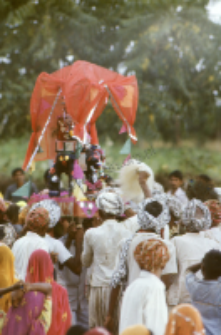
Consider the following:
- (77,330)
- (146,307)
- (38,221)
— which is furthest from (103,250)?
(77,330)

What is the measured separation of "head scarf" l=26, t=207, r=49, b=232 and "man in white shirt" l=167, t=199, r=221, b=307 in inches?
→ 43.2

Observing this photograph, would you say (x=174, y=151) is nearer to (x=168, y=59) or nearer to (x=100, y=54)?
(x=168, y=59)

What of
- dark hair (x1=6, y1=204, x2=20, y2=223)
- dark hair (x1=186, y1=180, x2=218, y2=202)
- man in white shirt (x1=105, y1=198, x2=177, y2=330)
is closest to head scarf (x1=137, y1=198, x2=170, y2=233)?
man in white shirt (x1=105, y1=198, x2=177, y2=330)

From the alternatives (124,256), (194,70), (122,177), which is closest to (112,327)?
(124,256)

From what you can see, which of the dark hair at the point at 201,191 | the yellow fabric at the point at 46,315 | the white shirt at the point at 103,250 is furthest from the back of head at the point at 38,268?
the dark hair at the point at 201,191

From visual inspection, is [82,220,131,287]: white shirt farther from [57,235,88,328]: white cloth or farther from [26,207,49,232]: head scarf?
[57,235,88,328]: white cloth

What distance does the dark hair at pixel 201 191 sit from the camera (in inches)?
232

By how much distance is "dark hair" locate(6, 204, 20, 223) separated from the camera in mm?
5032

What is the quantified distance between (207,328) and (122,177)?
2690 millimetres

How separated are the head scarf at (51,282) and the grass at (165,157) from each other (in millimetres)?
9913

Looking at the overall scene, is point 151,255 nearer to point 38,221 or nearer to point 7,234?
point 38,221

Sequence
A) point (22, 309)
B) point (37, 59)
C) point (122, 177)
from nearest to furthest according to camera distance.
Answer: point (22, 309), point (122, 177), point (37, 59)

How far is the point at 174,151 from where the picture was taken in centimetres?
1406

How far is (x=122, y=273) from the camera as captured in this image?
3510 mm
